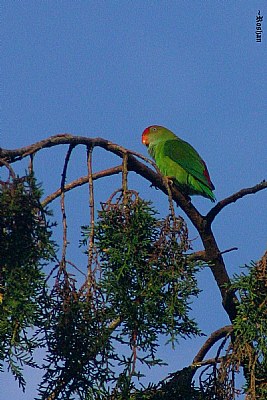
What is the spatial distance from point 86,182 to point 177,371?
0.79m

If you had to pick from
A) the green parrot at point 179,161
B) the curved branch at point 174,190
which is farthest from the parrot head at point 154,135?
the curved branch at point 174,190

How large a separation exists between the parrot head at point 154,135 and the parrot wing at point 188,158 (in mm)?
163

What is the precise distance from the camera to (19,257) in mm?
2484

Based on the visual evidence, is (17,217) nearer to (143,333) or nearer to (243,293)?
(143,333)

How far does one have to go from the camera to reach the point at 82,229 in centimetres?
282

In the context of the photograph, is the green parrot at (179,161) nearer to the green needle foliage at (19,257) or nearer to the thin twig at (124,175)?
the thin twig at (124,175)

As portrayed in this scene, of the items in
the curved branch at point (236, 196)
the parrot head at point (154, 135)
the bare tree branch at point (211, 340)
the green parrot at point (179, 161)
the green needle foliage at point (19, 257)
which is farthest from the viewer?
the parrot head at point (154, 135)

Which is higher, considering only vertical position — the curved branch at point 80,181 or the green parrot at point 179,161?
the green parrot at point 179,161

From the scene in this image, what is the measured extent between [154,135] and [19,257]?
131 inches

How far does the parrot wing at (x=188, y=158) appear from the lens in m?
5.08

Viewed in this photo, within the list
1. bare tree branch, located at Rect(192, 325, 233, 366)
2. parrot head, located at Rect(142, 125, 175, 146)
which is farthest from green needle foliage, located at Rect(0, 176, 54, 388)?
parrot head, located at Rect(142, 125, 175, 146)

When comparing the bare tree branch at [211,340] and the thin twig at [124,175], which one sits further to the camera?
the bare tree branch at [211,340]

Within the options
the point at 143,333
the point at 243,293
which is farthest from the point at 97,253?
the point at 243,293

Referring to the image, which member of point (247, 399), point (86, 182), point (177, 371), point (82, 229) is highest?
point (86, 182)
